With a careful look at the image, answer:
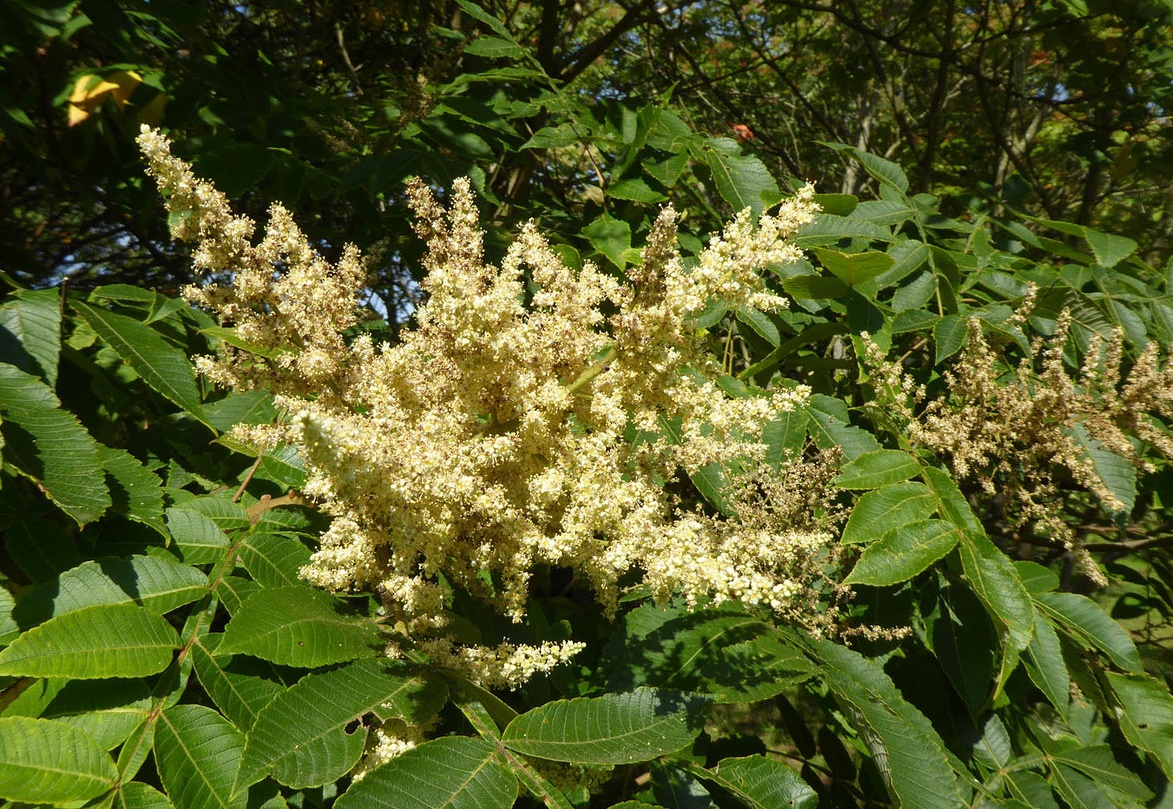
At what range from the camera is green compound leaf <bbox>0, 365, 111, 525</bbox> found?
1.30 meters

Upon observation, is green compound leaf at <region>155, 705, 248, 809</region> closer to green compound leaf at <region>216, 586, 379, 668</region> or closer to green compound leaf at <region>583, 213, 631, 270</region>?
green compound leaf at <region>216, 586, 379, 668</region>

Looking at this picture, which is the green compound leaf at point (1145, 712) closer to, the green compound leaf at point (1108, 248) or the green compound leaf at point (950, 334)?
the green compound leaf at point (950, 334)

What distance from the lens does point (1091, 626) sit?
2.00m

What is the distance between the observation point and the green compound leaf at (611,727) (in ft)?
4.26

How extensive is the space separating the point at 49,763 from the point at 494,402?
2.95 ft

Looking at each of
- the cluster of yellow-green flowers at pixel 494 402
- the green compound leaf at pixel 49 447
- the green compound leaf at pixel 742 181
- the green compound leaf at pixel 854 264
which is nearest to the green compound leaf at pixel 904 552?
the cluster of yellow-green flowers at pixel 494 402

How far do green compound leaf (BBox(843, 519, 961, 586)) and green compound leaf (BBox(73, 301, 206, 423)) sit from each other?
142 centimetres

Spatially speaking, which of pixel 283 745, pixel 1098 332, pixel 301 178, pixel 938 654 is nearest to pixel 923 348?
pixel 1098 332

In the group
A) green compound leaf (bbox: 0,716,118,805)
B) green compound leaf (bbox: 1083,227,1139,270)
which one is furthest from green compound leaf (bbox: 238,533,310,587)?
green compound leaf (bbox: 1083,227,1139,270)

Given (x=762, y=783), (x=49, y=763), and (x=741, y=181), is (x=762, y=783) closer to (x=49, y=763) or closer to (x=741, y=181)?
(x=49, y=763)

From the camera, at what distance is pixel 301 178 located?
261 centimetres

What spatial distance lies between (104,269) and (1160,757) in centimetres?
553

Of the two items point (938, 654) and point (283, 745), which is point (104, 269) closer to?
point (283, 745)

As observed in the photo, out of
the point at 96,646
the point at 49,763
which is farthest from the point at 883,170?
the point at 49,763
